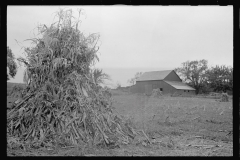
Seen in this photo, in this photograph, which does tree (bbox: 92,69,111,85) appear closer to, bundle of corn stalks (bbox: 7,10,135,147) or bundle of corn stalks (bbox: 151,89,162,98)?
bundle of corn stalks (bbox: 7,10,135,147)

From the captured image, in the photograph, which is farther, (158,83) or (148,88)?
(158,83)

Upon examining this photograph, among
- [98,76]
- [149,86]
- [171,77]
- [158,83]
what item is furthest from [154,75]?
[98,76]

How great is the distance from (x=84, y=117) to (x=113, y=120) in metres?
1.09

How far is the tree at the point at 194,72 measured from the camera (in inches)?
1130

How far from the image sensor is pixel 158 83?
19.2 meters

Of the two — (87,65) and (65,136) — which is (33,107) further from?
(87,65)

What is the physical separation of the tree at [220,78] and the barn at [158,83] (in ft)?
24.6

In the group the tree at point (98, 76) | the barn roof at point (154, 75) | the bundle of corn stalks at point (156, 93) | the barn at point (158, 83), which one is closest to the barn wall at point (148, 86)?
the barn at point (158, 83)

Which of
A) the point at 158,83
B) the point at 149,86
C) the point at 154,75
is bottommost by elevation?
the point at 149,86

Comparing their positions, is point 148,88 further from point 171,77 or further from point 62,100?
point 62,100

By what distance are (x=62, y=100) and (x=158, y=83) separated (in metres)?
13.8

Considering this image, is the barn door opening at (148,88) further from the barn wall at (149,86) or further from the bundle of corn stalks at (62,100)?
the bundle of corn stalks at (62,100)

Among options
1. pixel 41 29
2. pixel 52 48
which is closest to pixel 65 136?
pixel 52 48

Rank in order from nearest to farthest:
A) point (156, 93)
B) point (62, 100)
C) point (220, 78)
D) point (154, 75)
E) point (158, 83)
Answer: point (62, 100), point (156, 93), point (158, 83), point (154, 75), point (220, 78)
